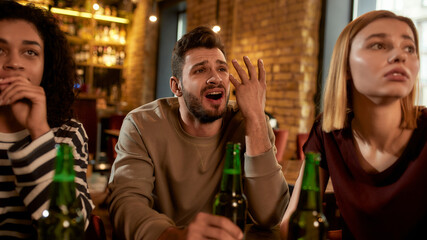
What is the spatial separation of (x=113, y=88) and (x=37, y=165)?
247 inches

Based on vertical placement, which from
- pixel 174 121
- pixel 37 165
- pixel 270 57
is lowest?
pixel 37 165

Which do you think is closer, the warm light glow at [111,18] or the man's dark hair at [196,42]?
the man's dark hair at [196,42]

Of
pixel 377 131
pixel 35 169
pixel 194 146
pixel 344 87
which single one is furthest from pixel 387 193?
pixel 35 169

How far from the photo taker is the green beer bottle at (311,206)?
0.72 m

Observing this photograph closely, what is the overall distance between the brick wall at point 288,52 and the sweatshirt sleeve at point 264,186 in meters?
2.82

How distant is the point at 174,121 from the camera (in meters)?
1.37

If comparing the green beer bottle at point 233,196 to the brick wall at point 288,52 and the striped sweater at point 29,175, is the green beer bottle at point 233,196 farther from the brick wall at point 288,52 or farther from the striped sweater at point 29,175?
the brick wall at point 288,52

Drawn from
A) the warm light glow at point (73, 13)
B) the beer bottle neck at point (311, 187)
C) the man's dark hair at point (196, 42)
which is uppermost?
the warm light glow at point (73, 13)

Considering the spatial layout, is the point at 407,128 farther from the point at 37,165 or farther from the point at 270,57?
the point at 270,57

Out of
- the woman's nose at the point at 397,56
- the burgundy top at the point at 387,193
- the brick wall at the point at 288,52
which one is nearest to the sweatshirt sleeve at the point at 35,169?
the burgundy top at the point at 387,193

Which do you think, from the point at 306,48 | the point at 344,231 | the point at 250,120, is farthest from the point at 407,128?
the point at 306,48

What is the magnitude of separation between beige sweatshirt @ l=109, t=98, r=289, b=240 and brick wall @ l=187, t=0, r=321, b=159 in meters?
2.58

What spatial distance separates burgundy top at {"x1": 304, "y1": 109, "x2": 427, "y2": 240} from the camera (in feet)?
3.25

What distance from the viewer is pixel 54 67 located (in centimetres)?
123
